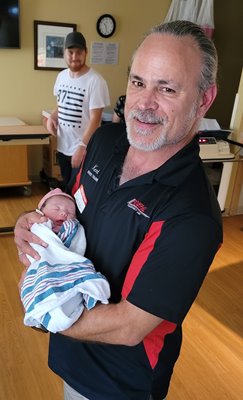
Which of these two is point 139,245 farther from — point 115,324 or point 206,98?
point 206,98

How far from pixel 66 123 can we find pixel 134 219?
2441 millimetres

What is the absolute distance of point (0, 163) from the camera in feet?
12.7

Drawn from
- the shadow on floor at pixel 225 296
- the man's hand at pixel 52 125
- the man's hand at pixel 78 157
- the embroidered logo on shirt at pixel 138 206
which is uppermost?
the embroidered logo on shirt at pixel 138 206

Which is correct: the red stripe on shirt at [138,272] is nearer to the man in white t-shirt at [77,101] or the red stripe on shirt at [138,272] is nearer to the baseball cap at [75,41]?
the man in white t-shirt at [77,101]

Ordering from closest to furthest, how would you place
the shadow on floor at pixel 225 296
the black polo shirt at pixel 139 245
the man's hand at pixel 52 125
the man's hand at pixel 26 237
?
1. the black polo shirt at pixel 139 245
2. the man's hand at pixel 26 237
3. the shadow on floor at pixel 225 296
4. the man's hand at pixel 52 125

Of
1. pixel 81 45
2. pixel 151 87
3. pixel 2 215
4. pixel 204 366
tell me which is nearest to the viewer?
pixel 151 87

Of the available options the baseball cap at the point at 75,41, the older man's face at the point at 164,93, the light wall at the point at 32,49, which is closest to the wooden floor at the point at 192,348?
the older man's face at the point at 164,93

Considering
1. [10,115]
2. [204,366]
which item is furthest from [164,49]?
[10,115]

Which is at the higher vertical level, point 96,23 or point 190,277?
point 96,23

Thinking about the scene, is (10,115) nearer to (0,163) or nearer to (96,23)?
(0,163)

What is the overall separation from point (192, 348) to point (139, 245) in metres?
1.55

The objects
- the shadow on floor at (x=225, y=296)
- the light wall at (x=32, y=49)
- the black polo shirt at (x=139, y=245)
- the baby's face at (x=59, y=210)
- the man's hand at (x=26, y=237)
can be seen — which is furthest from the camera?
the light wall at (x=32, y=49)

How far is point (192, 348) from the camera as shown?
7.25 feet

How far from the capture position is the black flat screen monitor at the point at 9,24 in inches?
148
